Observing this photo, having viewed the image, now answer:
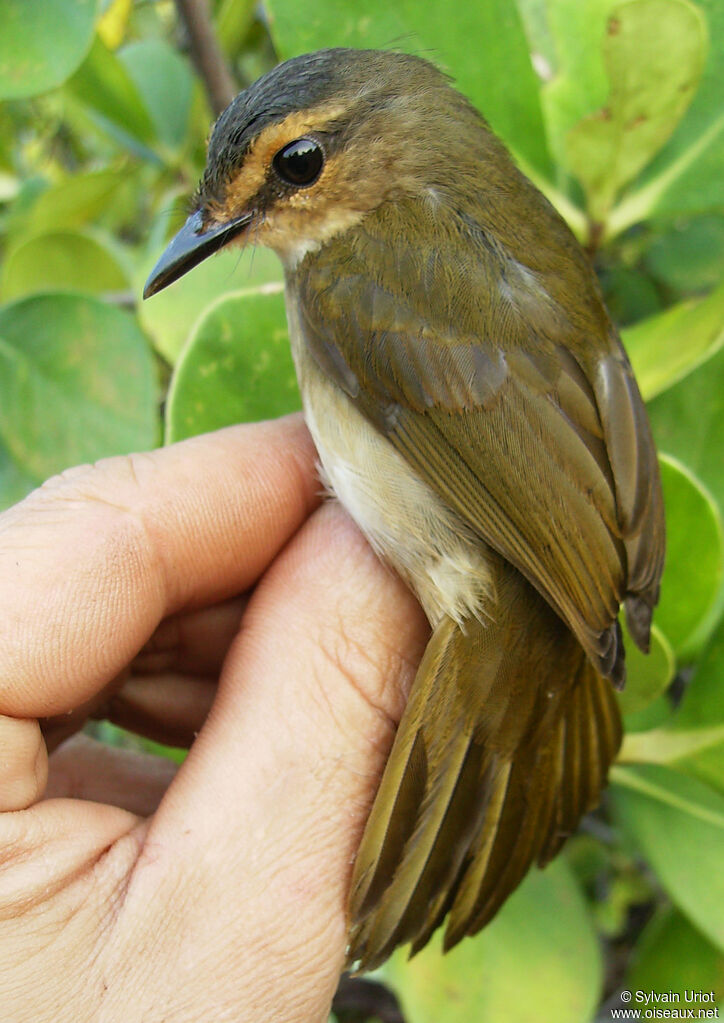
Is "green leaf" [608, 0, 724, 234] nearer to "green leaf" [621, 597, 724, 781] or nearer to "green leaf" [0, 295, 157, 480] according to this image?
"green leaf" [621, 597, 724, 781]

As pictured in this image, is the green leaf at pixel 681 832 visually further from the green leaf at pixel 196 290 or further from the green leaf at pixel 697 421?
the green leaf at pixel 196 290

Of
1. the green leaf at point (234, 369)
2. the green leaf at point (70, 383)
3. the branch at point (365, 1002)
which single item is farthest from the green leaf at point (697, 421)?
the branch at point (365, 1002)

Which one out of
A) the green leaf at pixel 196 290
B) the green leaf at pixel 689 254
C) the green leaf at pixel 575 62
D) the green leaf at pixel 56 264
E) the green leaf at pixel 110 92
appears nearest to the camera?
the green leaf at pixel 575 62

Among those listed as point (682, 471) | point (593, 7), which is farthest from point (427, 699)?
point (593, 7)

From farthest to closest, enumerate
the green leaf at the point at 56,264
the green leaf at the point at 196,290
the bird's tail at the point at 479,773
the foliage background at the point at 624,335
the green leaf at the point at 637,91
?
the green leaf at the point at 56,264 → the green leaf at the point at 196,290 → the foliage background at the point at 624,335 → the green leaf at the point at 637,91 → the bird's tail at the point at 479,773

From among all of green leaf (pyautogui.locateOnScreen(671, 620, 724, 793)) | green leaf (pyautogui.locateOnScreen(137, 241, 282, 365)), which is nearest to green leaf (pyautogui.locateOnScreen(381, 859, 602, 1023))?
green leaf (pyautogui.locateOnScreen(671, 620, 724, 793))

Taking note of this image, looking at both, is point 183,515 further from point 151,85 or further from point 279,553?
point 151,85

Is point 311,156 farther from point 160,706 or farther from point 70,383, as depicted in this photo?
point 160,706

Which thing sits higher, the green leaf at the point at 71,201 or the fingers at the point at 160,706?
the green leaf at the point at 71,201
